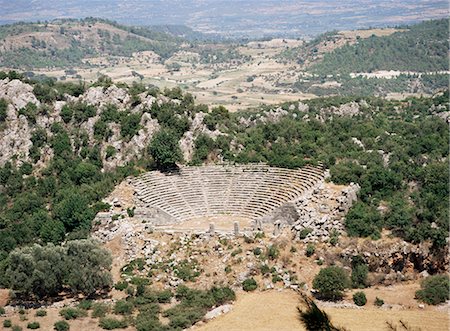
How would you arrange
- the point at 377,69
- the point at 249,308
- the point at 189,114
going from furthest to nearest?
the point at 377,69, the point at 189,114, the point at 249,308

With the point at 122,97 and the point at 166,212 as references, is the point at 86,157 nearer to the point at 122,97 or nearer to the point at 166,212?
the point at 122,97

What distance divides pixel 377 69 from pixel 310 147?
420 feet

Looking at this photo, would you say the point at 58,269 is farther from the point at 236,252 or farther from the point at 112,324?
the point at 236,252

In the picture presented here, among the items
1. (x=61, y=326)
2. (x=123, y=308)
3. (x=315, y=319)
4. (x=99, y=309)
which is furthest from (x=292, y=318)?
(x=315, y=319)

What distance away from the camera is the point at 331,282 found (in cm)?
4100

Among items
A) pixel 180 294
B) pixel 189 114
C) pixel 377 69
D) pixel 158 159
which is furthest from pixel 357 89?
pixel 180 294

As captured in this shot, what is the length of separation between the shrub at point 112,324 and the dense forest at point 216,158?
13756mm

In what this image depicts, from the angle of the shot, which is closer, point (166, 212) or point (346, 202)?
point (346, 202)

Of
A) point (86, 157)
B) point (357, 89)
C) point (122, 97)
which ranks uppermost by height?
point (122, 97)

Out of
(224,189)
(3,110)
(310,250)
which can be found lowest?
(310,250)

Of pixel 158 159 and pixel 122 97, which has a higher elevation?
pixel 122 97

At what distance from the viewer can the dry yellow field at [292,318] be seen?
36.7 metres

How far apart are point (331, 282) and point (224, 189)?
18.6 metres

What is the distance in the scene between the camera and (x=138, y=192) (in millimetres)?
54531
